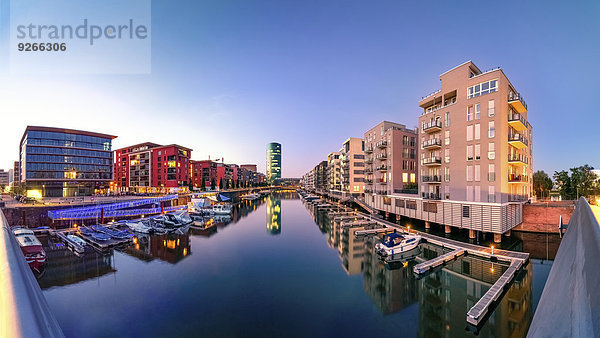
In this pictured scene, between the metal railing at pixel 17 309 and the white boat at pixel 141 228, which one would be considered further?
the white boat at pixel 141 228

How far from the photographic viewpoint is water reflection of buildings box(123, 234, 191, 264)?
2866 centimetres

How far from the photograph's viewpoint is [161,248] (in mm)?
32125

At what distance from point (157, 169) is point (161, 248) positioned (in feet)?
270

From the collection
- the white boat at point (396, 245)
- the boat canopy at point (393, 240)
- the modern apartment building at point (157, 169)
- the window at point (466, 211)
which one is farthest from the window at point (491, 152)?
the modern apartment building at point (157, 169)

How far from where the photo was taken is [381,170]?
5269cm

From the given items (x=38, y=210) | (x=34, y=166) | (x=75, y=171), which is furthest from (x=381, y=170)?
(x=34, y=166)

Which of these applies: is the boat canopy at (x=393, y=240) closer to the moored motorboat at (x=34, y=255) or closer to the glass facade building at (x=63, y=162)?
the moored motorboat at (x=34, y=255)

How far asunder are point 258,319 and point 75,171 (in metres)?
93.9

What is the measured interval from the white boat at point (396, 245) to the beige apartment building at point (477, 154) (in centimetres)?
853

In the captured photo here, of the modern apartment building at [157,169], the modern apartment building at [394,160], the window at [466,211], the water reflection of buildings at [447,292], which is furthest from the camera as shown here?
the modern apartment building at [157,169]

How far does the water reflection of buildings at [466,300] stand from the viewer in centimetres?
1477

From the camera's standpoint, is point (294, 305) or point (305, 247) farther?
point (305, 247)

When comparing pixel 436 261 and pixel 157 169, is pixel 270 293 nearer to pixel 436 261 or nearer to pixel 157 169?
pixel 436 261

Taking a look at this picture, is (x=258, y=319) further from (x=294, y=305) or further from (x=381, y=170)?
(x=381, y=170)
